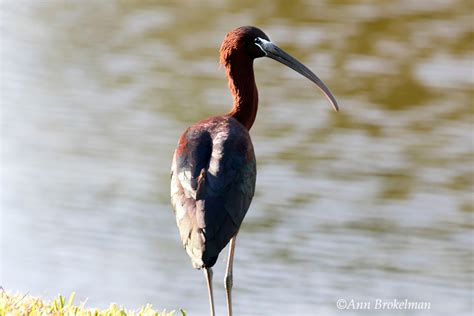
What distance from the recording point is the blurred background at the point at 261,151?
1023 cm

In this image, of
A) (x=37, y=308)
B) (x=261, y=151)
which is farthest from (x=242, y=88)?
(x=261, y=151)

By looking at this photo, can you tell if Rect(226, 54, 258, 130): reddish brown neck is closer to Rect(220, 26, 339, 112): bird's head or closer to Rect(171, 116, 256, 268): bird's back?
Rect(220, 26, 339, 112): bird's head

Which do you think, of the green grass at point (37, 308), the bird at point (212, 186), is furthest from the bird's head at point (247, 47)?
the green grass at point (37, 308)

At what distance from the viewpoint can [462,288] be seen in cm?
1016

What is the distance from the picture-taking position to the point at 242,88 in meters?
6.79

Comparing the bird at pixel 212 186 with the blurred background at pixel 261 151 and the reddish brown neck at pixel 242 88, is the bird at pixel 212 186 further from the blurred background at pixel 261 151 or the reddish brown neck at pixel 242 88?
the blurred background at pixel 261 151

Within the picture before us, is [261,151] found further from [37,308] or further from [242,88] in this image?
[37,308]

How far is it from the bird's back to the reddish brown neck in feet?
1.10

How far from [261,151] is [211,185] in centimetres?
620

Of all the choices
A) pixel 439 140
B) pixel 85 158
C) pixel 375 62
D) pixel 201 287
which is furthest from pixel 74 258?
pixel 375 62

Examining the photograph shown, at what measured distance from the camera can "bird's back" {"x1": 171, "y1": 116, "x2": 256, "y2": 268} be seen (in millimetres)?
5805

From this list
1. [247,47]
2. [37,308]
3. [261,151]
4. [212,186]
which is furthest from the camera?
[261,151]

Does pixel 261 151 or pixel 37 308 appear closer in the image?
pixel 37 308

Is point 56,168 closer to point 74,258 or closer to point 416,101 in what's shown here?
point 74,258
